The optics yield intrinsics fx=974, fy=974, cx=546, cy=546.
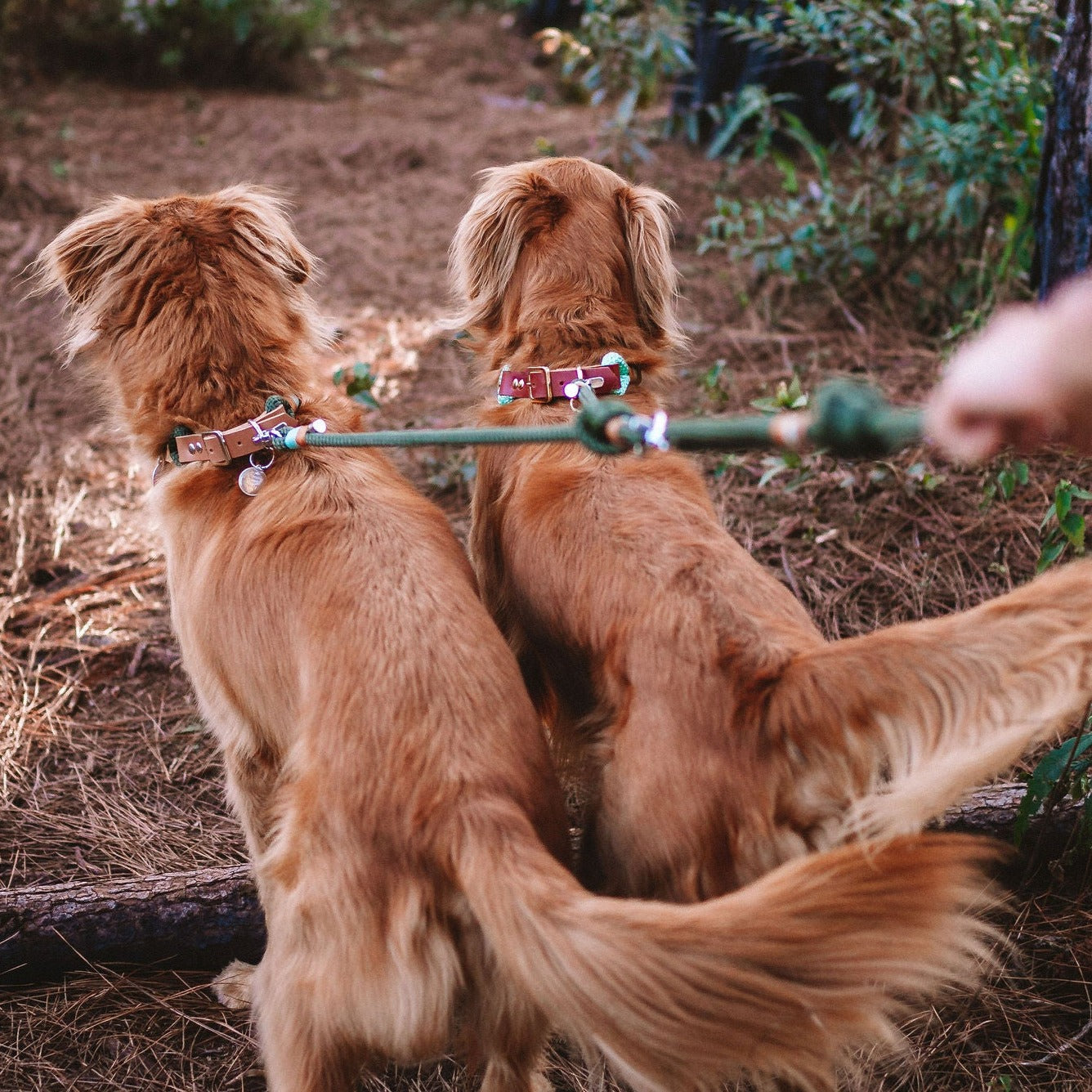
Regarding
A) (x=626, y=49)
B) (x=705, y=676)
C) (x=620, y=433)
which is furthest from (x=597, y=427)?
(x=626, y=49)

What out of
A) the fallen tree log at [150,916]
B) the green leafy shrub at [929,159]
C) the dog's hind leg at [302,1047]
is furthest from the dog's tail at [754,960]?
the green leafy shrub at [929,159]

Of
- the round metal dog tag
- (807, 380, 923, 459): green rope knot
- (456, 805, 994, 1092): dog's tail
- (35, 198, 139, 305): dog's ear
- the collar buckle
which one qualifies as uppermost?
(35, 198, 139, 305): dog's ear

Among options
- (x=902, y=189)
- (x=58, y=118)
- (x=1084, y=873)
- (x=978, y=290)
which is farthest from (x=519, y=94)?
(x=1084, y=873)

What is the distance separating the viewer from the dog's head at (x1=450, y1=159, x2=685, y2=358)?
2945 millimetres

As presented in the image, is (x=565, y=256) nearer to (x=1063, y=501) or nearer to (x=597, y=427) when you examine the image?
(x=597, y=427)

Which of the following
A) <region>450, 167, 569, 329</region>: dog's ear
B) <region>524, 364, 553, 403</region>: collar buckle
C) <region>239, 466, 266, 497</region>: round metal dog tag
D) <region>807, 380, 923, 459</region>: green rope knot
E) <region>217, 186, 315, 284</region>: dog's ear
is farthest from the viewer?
<region>450, 167, 569, 329</region>: dog's ear

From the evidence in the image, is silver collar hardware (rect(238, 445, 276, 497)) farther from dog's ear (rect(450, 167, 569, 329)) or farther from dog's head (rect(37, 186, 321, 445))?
dog's ear (rect(450, 167, 569, 329))

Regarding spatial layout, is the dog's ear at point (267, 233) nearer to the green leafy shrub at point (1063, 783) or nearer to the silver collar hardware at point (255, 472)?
the silver collar hardware at point (255, 472)

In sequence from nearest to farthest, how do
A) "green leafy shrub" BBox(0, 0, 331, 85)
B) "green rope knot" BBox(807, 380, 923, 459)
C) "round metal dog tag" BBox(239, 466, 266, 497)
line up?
"green rope knot" BBox(807, 380, 923, 459), "round metal dog tag" BBox(239, 466, 266, 497), "green leafy shrub" BBox(0, 0, 331, 85)

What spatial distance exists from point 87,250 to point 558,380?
4.57ft

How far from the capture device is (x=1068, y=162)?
3.66 m

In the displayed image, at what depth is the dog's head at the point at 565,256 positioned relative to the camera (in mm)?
2945

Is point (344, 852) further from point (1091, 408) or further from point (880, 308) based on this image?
point (880, 308)

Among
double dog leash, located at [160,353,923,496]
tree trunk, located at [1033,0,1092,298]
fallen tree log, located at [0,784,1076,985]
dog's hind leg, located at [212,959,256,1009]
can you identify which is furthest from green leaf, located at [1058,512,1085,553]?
dog's hind leg, located at [212,959,256,1009]
